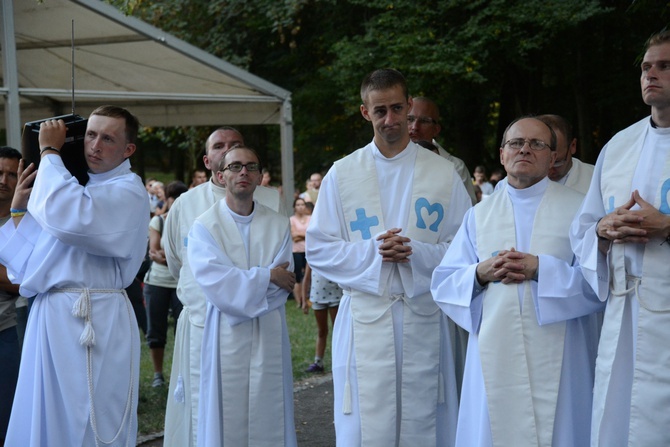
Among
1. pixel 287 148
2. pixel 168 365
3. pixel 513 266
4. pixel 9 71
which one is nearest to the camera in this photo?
pixel 513 266

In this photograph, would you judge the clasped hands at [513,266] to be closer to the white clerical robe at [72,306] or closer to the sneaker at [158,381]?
the white clerical robe at [72,306]

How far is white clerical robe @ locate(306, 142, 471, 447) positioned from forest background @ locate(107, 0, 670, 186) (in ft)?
31.1

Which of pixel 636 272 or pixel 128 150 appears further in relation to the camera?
pixel 128 150

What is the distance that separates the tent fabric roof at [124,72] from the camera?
374 inches

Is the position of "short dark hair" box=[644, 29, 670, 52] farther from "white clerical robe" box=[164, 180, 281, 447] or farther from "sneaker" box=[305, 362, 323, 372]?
"sneaker" box=[305, 362, 323, 372]

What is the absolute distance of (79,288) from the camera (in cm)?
484

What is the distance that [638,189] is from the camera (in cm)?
435

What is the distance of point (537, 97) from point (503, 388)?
1718 cm

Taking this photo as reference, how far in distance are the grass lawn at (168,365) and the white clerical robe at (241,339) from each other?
7.30 ft

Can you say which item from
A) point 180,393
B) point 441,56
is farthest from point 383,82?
point 441,56

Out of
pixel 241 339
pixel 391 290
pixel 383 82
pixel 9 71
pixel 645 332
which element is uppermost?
pixel 9 71

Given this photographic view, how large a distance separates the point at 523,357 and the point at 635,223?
0.96 meters

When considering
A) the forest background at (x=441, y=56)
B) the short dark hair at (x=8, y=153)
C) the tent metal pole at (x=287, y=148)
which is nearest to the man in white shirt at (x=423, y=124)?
the short dark hair at (x=8, y=153)

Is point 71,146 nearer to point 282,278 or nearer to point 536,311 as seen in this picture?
point 282,278
